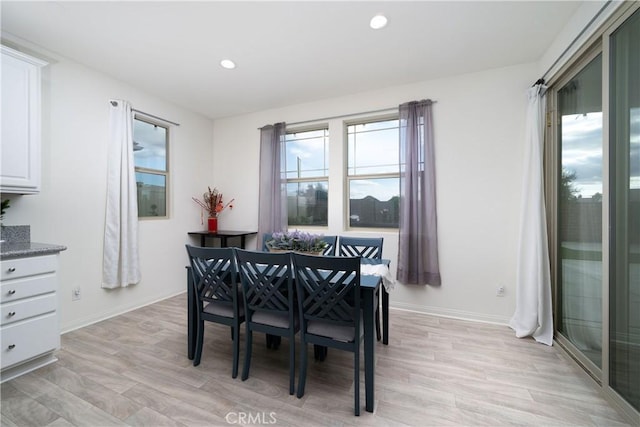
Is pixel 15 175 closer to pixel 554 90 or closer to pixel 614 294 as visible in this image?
pixel 614 294

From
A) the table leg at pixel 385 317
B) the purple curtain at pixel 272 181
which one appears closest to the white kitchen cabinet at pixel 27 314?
the purple curtain at pixel 272 181

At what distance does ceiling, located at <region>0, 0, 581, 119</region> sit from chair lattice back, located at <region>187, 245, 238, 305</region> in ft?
6.12

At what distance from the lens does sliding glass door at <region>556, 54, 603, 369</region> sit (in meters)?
1.82

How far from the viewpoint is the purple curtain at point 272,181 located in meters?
3.75

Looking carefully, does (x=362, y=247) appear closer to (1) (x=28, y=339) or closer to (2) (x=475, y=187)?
(2) (x=475, y=187)

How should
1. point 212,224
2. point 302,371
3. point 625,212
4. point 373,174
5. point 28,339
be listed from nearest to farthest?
point 625,212, point 302,371, point 28,339, point 373,174, point 212,224

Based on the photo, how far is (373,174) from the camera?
11.2 feet

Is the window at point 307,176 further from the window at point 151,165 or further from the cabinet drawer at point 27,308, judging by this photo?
the cabinet drawer at point 27,308

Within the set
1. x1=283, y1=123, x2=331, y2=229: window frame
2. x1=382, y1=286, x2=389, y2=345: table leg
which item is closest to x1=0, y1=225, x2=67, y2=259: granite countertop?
x1=283, y1=123, x2=331, y2=229: window frame

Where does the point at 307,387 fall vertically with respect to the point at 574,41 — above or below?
below

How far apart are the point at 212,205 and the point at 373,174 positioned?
103 inches

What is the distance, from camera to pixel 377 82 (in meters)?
3.09

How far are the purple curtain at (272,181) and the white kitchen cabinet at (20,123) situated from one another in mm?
2300

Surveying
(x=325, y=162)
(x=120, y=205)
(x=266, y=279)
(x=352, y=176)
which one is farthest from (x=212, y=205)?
(x=266, y=279)
